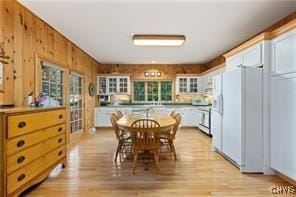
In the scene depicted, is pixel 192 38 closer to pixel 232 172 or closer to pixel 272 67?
pixel 272 67

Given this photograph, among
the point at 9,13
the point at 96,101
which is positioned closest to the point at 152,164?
the point at 9,13

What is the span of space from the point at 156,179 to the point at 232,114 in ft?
5.70

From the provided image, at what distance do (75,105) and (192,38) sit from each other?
351cm

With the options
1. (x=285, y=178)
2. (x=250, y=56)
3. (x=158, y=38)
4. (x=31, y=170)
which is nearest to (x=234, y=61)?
(x=250, y=56)

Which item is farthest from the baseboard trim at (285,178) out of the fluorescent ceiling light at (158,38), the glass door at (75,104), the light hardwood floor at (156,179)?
the glass door at (75,104)

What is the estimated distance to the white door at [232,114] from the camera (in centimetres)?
356

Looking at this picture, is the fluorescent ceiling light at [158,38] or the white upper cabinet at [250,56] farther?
the fluorescent ceiling light at [158,38]

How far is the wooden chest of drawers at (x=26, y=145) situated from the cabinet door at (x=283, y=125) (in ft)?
10.7

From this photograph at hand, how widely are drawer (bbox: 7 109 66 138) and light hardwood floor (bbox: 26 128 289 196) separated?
0.84 metres

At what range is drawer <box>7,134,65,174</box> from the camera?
2262 mm

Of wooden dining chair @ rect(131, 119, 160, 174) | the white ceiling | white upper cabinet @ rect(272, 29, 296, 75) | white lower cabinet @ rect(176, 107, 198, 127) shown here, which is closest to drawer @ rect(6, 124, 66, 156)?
wooden dining chair @ rect(131, 119, 160, 174)

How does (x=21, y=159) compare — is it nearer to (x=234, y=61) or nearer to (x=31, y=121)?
(x=31, y=121)

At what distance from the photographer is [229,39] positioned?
4.89m

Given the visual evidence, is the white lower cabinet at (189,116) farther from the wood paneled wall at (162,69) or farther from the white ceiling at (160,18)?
the white ceiling at (160,18)
